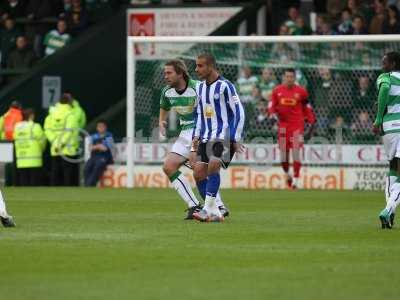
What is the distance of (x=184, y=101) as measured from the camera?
15922 millimetres

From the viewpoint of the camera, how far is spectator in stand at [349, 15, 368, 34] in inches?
1041

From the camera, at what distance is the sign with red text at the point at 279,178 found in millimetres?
25438

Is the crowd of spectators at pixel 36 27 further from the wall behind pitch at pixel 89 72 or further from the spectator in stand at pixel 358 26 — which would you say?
the spectator in stand at pixel 358 26

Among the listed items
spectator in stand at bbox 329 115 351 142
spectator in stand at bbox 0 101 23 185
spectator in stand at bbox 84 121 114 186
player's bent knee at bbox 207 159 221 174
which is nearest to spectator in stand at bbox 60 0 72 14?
spectator in stand at bbox 0 101 23 185

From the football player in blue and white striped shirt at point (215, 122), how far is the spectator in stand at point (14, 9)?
17.8m

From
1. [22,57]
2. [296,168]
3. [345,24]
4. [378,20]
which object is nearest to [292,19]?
[345,24]

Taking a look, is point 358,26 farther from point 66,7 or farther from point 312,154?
point 66,7

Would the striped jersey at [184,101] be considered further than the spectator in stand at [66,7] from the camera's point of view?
No

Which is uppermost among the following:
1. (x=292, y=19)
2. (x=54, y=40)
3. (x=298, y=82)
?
(x=292, y=19)

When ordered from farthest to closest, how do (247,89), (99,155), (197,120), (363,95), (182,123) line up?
(99,155) → (247,89) → (363,95) → (182,123) → (197,120)

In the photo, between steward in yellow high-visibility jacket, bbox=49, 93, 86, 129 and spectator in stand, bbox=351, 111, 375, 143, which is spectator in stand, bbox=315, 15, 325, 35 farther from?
steward in yellow high-visibility jacket, bbox=49, 93, 86, 129

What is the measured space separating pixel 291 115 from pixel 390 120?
400 inches

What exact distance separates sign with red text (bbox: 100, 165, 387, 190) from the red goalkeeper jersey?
5.13 feet

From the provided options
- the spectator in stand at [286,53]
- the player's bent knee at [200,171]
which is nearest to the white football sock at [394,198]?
the player's bent knee at [200,171]
